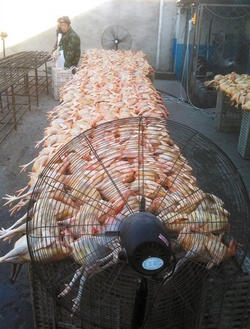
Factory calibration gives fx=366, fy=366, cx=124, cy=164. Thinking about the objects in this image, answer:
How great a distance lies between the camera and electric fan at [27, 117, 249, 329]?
1749 mm

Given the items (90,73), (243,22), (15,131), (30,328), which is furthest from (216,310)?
(243,22)

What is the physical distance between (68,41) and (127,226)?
8.32m

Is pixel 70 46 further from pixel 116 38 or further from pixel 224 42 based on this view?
pixel 224 42

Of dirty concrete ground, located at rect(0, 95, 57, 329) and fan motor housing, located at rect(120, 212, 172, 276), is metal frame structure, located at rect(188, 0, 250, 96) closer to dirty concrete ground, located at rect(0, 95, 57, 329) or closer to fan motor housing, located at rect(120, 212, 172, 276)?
dirty concrete ground, located at rect(0, 95, 57, 329)

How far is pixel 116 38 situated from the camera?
1315 centimetres

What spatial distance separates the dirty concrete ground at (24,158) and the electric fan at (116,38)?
218cm

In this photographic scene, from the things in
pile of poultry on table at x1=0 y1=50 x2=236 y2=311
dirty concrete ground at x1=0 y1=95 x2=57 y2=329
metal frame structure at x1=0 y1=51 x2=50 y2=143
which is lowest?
dirty concrete ground at x1=0 y1=95 x2=57 y2=329

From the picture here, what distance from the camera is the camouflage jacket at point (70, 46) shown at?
29.6 ft

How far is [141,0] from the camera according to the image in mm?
14211

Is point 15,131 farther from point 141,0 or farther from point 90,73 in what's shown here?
point 141,0

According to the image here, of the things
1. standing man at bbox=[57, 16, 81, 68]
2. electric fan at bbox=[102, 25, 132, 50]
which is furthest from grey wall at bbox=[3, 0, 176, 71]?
standing man at bbox=[57, 16, 81, 68]

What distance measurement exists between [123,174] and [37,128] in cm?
607

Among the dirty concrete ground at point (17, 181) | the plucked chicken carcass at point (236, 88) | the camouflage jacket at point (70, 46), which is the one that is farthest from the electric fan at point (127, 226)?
the camouflage jacket at point (70, 46)

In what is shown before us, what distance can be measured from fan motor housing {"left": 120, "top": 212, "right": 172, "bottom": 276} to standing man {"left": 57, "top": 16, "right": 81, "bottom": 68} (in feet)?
27.3
